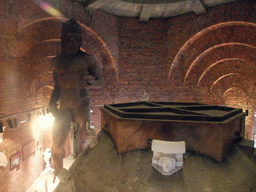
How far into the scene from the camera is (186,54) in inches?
291

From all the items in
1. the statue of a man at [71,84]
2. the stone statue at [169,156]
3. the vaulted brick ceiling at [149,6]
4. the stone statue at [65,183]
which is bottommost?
the stone statue at [65,183]

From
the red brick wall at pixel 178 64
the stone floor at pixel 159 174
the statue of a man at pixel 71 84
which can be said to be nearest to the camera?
→ the stone floor at pixel 159 174

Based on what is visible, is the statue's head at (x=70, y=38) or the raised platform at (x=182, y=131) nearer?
the raised platform at (x=182, y=131)

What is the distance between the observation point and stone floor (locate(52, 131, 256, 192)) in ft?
5.56

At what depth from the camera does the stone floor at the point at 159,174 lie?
169 cm

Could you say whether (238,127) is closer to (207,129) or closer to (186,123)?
(207,129)

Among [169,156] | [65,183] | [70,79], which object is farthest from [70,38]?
[169,156]

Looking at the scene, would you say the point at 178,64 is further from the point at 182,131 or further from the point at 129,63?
the point at 182,131

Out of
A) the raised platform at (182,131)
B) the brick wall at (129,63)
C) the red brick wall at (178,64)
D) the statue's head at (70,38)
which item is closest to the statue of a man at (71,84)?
the statue's head at (70,38)

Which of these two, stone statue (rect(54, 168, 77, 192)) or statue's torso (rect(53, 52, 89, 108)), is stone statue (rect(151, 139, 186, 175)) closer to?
stone statue (rect(54, 168, 77, 192))

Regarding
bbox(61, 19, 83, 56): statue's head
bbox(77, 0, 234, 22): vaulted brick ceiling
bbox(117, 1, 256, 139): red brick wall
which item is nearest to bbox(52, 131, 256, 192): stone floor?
bbox(61, 19, 83, 56): statue's head

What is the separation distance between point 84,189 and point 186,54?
6549mm

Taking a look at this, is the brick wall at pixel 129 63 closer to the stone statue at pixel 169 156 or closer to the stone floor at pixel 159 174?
the stone floor at pixel 159 174

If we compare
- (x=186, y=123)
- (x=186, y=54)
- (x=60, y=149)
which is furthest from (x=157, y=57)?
(x=186, y=123)
